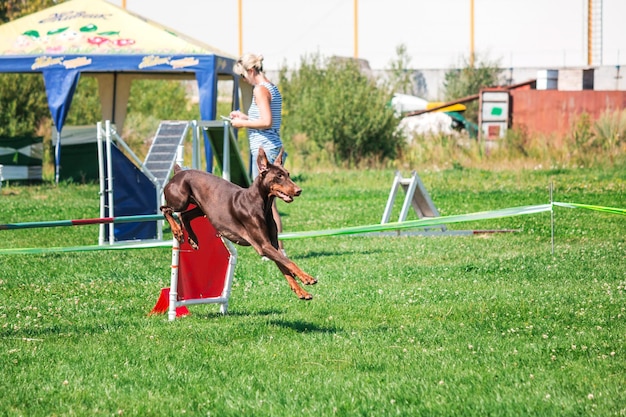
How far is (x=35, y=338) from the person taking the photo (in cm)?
692

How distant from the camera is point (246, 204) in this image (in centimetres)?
681

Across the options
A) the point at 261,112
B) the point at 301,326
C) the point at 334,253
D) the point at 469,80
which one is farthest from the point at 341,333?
the point at 469,80

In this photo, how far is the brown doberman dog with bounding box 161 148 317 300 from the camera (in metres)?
6.60

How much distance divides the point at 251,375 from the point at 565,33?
119 ft

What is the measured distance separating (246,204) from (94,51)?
14329 millimetres

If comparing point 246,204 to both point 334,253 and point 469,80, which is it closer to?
point 334,253

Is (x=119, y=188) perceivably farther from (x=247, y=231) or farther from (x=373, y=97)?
(x=373, y=97)

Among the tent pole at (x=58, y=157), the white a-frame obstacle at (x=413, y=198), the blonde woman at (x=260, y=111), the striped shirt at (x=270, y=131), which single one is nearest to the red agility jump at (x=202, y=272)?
the blonde woman at (x=260, y=111)

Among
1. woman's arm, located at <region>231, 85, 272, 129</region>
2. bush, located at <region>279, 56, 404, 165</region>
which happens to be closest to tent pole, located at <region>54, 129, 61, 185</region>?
bush, located at <region>279, 56, 404, 165</region>

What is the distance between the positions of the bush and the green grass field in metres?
12.6

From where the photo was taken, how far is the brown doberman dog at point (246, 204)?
6.60 m

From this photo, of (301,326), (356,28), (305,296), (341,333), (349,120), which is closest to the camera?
(305,296)

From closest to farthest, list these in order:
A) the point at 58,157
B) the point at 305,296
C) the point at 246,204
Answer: the point at 305,296
the point at 246,204
the point at 58,157

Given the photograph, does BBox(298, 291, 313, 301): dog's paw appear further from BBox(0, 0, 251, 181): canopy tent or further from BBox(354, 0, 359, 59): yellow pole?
BBox(354, 0, 359, 59): yellow pole
